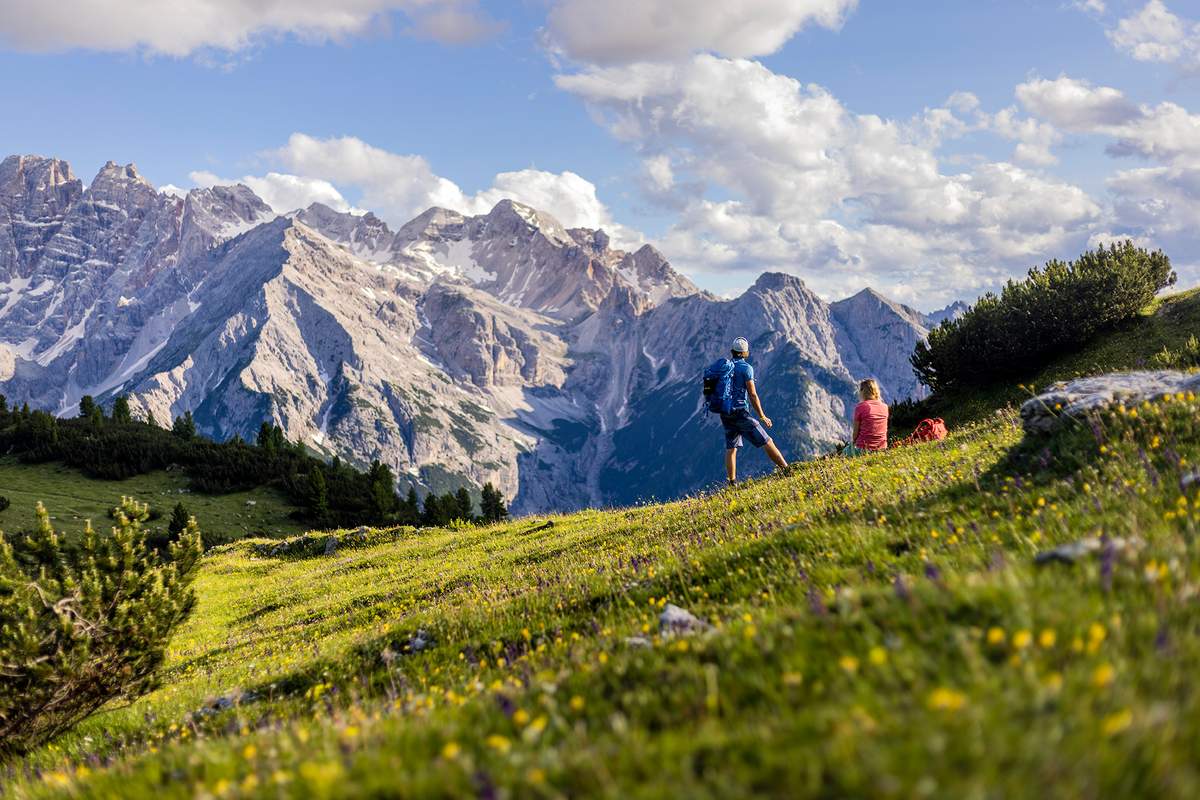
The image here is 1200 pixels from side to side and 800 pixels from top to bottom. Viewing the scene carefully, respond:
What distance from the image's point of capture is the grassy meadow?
236 centimetres

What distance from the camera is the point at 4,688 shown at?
8359 mm

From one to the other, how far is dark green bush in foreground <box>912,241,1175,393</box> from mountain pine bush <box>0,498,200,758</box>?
37203 mm

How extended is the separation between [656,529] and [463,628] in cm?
625

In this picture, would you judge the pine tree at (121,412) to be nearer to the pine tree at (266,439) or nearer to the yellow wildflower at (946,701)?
the pine tree at (266,439)

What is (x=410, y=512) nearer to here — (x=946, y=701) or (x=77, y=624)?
(x=77, y=624)

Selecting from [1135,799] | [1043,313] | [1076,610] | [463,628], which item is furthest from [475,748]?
[1043,313]

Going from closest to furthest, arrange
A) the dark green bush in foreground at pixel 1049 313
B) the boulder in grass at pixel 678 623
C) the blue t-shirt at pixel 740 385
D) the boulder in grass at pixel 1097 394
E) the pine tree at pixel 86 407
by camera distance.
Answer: the boulder in grass at pixel 678 623
the boulder in grass at pixel 1097 394
the blue t-shirt at pixel 740 385
the dark green bush in foreground at pixel 1049 313
the pine tree at pixel 86 407

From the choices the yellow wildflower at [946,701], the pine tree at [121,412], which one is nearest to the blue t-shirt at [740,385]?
the yellow wildflower at [946,701]

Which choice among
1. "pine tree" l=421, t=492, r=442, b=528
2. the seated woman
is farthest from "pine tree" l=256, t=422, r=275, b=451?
the seated woman

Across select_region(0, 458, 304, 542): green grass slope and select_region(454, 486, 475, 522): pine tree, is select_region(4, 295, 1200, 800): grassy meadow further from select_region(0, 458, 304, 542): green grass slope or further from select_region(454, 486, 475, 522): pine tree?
select_region(454, 486, 475, 522): pine tree

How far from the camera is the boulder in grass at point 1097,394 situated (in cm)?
830

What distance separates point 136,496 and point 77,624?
255 ft

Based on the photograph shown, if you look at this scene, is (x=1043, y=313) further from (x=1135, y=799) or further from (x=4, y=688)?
(x=4, y=688)

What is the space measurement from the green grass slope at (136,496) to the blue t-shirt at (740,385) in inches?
2481
